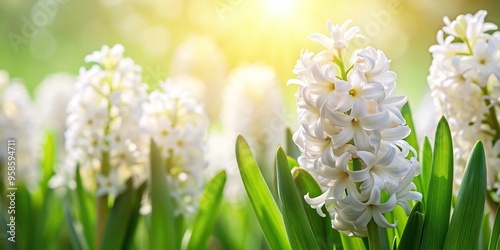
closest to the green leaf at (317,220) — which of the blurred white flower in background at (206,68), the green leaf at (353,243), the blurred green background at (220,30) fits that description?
the green leaf at (353,243)

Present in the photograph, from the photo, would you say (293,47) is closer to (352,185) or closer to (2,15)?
(2,15)

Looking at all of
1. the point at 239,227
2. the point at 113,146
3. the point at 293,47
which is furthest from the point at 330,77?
the point at 293,47

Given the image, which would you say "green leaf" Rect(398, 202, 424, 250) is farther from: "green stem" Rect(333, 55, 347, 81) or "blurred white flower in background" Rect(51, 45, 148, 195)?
"blurred white flower in background" Rect(51, 45, 148, 195)

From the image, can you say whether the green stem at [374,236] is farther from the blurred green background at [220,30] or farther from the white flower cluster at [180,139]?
the blurred green background at [220,30]

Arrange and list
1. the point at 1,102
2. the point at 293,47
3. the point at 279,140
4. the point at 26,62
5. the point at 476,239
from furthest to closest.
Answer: the point at 26,62, the point at 293,47, the point at 279,140, the point at 1,102, the point at 476,239

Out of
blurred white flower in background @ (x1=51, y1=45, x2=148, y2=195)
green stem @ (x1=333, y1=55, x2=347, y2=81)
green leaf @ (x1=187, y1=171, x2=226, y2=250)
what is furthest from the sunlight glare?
green stem @ (x1=333, y1=55, x2=347, y2=81)

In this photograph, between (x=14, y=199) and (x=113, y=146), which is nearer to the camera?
(x=113, y=146)

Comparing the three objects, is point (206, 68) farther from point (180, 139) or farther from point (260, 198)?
point (260, 198)
